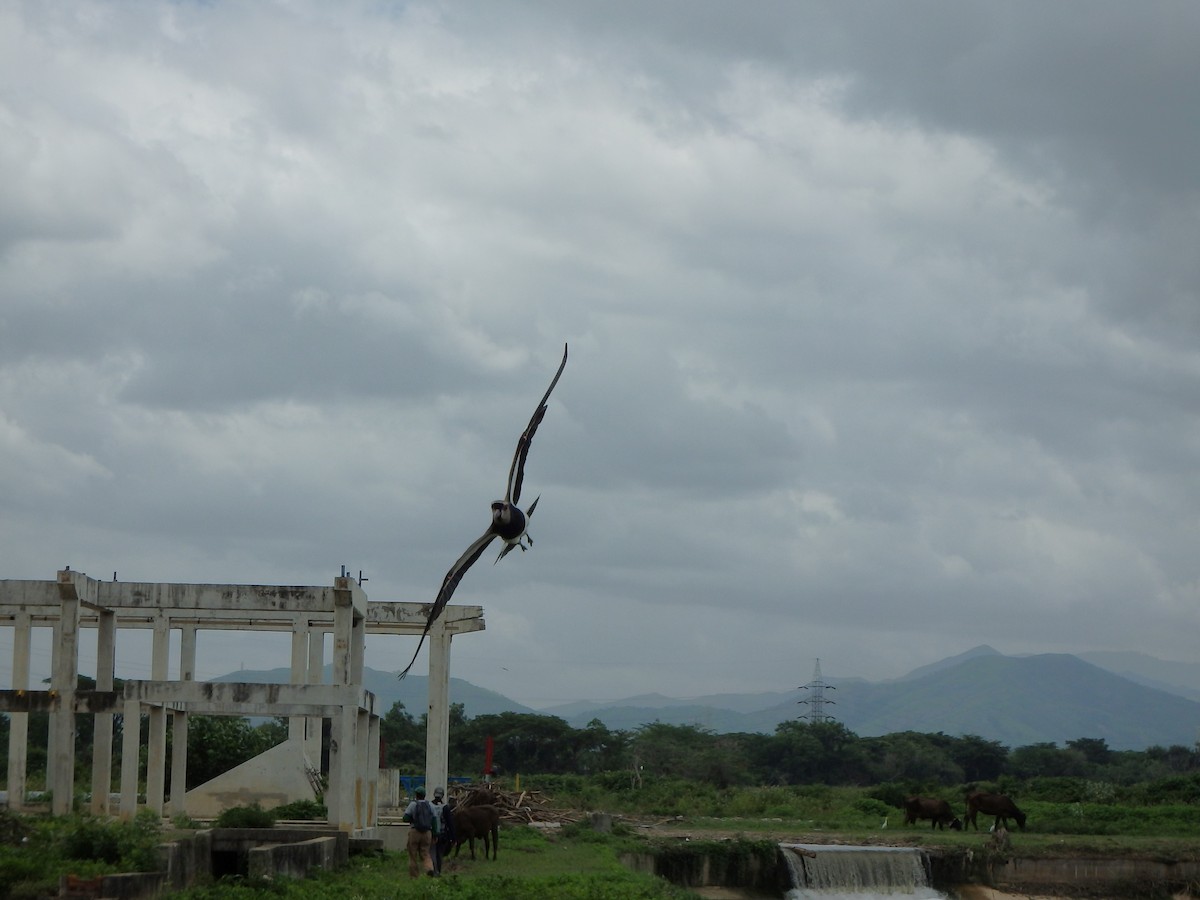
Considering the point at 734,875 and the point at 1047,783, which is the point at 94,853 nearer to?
the point at 734,875

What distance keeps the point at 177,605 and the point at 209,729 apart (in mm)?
14321

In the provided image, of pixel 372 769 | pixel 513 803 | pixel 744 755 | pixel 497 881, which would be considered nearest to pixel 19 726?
pixel 372 769

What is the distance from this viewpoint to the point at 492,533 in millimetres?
15633

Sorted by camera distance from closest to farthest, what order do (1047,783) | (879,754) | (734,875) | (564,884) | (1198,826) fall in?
(564,884) < (734,875) < (1198,826) < (1047,783) < (879,754)

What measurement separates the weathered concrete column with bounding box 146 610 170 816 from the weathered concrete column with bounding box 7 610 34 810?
2.53m

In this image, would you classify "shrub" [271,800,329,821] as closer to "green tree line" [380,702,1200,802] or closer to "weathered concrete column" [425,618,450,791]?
"weathered concrete column" [425,618,450,791]

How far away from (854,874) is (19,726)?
19.1 m

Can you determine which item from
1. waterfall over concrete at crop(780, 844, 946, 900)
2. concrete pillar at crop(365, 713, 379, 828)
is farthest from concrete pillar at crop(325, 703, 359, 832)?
waterfall over concrete at crop(780, 844, 946, 900)

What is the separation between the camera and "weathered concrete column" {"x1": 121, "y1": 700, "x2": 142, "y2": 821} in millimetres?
27453

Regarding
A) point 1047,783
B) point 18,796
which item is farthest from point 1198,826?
point 18,796

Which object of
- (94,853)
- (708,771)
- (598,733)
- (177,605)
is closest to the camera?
(94,853)

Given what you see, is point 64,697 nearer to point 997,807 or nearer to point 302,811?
point 302,811

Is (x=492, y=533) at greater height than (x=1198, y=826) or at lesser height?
greater

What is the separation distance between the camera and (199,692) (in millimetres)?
26797
